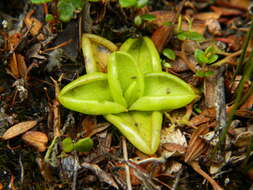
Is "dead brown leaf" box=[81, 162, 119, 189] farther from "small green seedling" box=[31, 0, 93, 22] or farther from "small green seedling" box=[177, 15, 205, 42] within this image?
"small green seedling" box=[177, 15, 205, 42]

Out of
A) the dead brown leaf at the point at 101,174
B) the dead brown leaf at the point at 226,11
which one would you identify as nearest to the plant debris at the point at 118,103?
the dead brown leaf at the point at 101,174

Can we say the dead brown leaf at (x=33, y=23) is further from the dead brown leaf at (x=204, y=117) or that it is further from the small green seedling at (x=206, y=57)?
the dead brown leaf at (x=204, y=117)

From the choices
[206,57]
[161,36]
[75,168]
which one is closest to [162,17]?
[161,36]

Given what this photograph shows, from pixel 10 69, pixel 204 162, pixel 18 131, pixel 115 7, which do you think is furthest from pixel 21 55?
pixel 204 162

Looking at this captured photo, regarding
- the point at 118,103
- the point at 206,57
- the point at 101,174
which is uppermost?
the point at 206,57

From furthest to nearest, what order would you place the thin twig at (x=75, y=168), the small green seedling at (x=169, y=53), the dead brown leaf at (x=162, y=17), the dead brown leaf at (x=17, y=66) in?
the dead brown leaf at (x=162, y=17)
the small green seedling at (x=169, y=53)
the dead brown leaf at (x=17, y=66)
the thin twig at (x=75, y=168)

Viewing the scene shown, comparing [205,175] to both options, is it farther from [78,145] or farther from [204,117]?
[78,145]

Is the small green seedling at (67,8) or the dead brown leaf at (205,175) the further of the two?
the small green seedling at (67,8)

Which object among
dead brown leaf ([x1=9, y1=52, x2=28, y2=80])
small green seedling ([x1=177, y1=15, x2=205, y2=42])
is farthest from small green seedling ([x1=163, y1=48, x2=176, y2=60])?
dead brown leaf ([x1=9, y1=52, x2=28, y2=80])
